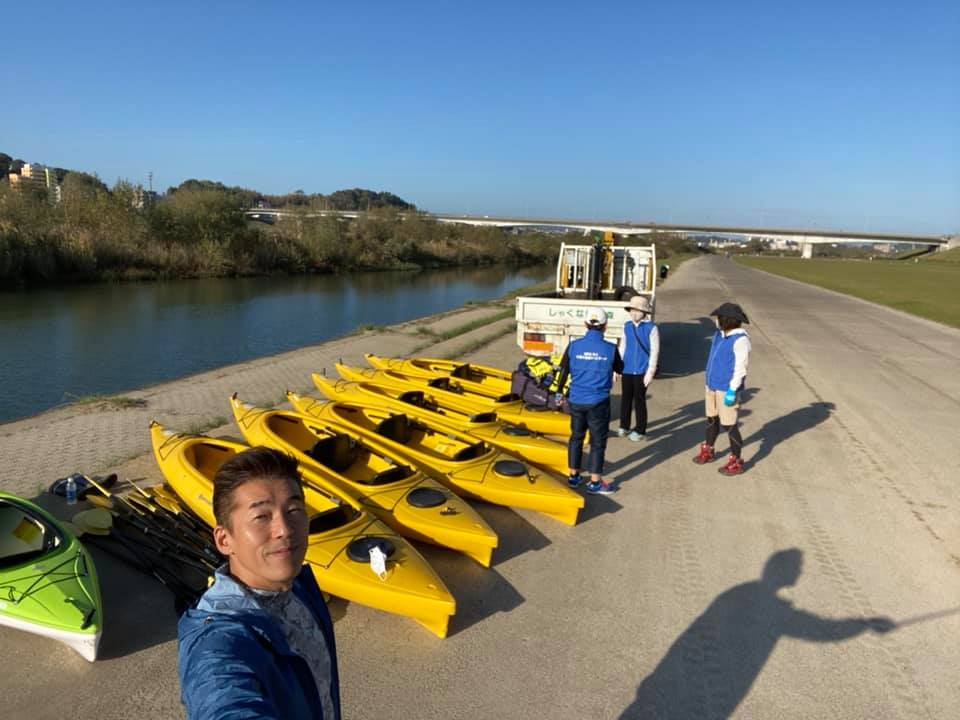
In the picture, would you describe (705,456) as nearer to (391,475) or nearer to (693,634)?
(693,634)

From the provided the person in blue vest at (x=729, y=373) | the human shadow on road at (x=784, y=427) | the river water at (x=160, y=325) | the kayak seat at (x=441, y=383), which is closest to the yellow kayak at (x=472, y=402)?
the kayak seat at (x=441, y=383)

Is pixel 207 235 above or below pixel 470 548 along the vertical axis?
above

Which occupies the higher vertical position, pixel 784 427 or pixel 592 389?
pixel 592 389

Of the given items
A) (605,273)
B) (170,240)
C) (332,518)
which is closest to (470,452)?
(332,518)

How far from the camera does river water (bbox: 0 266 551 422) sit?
546 inches

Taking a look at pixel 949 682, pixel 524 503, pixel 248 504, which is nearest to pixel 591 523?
pixel 524 503

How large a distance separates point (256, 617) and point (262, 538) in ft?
0.61

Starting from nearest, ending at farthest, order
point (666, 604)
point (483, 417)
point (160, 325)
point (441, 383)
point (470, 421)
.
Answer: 1. point (666, 604)
2. point (470, 421)
3. point (483, 417)
4. point (441, 383)
5. point (160, 325)

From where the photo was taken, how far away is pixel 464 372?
9391 mm

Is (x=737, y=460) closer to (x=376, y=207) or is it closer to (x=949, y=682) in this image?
(x=949, y=682)

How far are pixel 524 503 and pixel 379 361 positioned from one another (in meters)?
6.04

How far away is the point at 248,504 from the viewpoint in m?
1.46

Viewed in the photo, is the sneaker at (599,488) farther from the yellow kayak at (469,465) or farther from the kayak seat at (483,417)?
the kayak seat at (483,417)

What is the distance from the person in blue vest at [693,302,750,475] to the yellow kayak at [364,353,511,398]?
301cm
